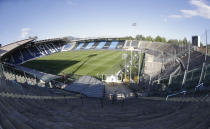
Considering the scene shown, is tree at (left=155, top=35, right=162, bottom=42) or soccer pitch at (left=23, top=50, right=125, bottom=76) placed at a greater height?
tree at (left=155, top=35, right=162, bottom=42)

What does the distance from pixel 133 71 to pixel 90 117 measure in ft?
51.0

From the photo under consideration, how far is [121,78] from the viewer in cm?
1886

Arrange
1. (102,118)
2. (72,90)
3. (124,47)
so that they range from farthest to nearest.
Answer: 1. (124,47)
2. (72,90)
3. (102,118)

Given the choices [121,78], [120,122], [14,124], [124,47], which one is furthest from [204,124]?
[124,47]

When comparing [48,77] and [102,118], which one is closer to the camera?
[102,118]

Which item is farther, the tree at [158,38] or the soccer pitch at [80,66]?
the tree at [158,38]

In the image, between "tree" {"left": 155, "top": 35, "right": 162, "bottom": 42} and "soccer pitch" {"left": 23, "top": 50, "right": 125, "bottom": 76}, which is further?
"tree" {"left": 155, "top": 35, "right": 162, "bottom": 42}

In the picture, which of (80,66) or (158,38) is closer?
(80,66)

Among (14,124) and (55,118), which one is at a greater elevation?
(14,124)

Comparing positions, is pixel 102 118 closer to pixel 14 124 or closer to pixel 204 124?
pixel 14 124

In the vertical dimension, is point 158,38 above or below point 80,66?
above

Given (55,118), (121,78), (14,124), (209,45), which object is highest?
(209,45)

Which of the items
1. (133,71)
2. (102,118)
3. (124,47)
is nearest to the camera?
(102,118)

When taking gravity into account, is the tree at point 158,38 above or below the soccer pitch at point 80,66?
above
